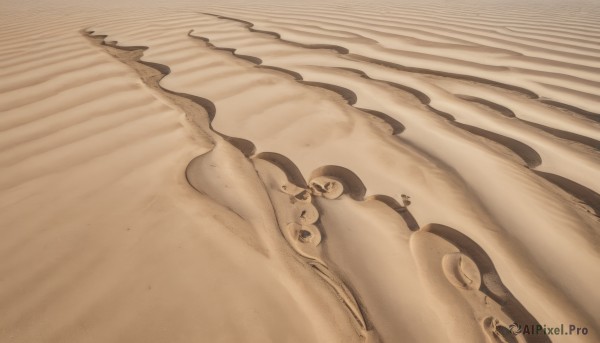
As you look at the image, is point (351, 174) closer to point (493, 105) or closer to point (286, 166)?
point (286, 166)

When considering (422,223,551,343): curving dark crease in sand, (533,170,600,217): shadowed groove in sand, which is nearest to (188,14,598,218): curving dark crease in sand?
(533,170,600,217): shadowed groove in sand

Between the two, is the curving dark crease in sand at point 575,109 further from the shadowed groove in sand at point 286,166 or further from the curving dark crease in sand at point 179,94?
the curving dark crease in sand at point 179,94

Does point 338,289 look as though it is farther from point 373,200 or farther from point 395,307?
point 373,200

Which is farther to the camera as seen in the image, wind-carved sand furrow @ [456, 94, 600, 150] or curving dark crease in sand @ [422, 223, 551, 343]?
wind-carved sand furrow @ [456, 94, 600, 150]

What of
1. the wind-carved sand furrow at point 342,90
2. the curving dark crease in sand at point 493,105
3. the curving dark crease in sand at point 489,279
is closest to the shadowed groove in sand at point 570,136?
the curving dark crease in sand at point 493,105

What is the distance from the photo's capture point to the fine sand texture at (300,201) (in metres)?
0.74

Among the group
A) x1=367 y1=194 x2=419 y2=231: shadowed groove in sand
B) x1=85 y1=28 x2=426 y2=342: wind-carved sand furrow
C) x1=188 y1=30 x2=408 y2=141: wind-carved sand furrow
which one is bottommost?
x1=85 y1=28 x2=426 y2=342: wind-carved sand furrow

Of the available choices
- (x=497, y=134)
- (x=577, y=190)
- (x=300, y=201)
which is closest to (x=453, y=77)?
(x=497, y=134)

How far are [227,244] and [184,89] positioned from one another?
1231 millimetres

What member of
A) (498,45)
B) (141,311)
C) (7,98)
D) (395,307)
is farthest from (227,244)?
(498,45)

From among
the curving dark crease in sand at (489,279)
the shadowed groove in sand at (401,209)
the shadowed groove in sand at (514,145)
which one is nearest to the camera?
the curving dark crease in sand at (489,279)

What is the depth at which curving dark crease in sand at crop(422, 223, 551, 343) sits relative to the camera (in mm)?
743

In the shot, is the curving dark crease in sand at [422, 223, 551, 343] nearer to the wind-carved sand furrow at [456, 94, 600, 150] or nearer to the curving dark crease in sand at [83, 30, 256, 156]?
the curving dark crease in sand at [83, 30, 256, 156]

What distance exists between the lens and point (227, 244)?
89cm
